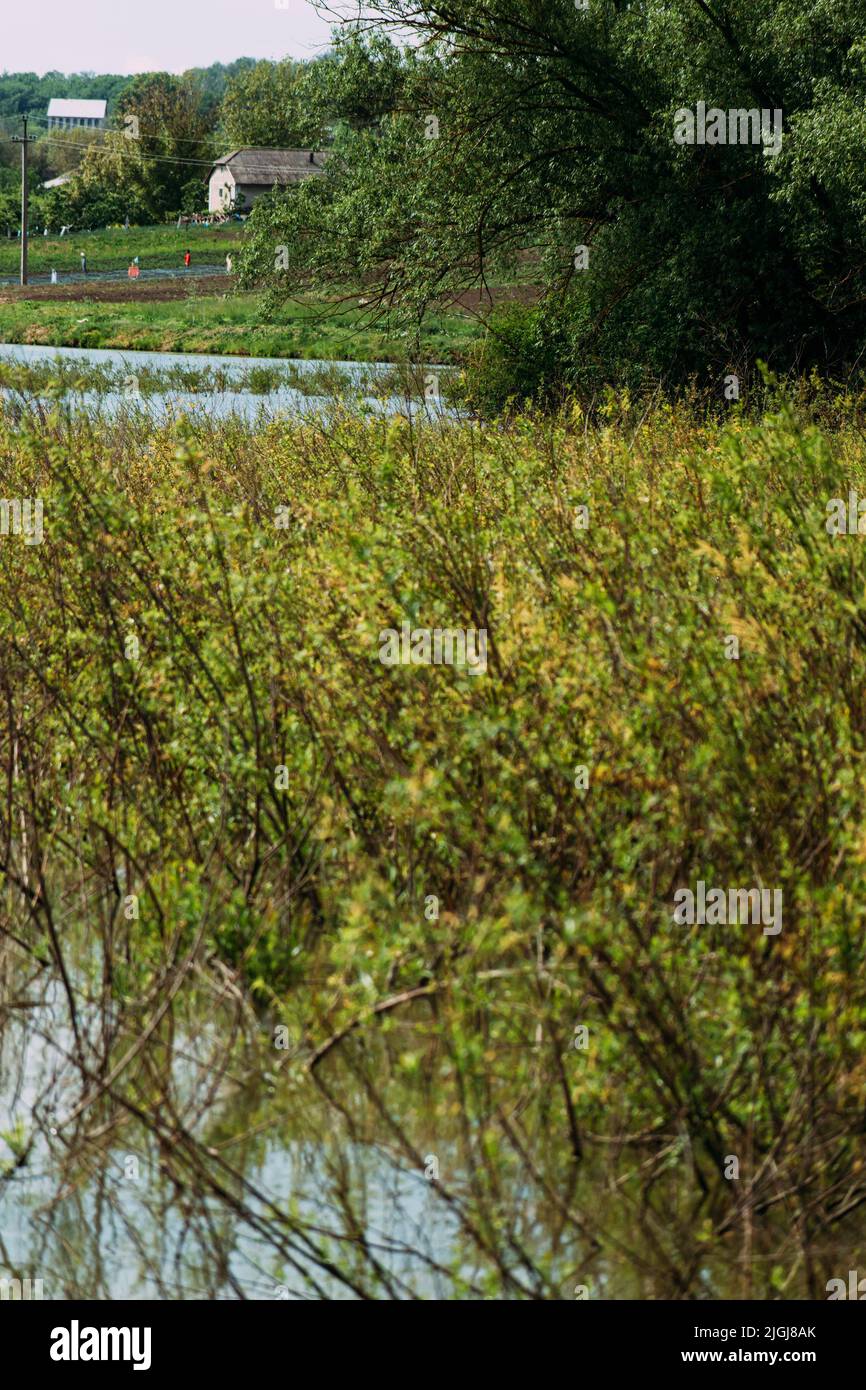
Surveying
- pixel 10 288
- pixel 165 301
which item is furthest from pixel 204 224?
pixel 165 301

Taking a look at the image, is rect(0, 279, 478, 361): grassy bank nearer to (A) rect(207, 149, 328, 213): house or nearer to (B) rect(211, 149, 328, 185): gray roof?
(A) rect(207, 149, 328, 213): house

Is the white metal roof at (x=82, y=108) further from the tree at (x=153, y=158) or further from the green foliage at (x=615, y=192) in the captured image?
the green foliage at (x=615, y=192)

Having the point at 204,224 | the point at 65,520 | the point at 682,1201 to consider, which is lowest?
the point at 682,1201

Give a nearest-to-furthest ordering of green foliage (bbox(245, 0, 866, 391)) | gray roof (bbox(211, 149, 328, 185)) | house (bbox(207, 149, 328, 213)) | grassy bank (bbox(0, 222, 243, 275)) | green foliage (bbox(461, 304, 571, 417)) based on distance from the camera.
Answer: green foliage (bbox(245, 0, 866, 391)) < green foliage (bbox(461, 304, 571, 417)) < grassy bank (bbox(0, 222, 243, 275)) < house (bbox(207, 149, 328, 213)) < gray roof (bbox(211, 149, 328, 185))

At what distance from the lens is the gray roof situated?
92125 mm

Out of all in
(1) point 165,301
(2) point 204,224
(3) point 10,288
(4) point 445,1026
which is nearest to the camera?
(4) point 445,1026

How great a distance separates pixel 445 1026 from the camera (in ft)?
11.5

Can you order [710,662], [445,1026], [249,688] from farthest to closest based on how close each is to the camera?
[249,688]
[710,662]
[445,1026]

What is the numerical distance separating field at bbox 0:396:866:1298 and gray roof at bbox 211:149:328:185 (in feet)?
288

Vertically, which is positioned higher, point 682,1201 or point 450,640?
point 450,640

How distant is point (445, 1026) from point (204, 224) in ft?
302

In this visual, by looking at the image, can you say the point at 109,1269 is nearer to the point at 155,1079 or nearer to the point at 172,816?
the point at 155,1079

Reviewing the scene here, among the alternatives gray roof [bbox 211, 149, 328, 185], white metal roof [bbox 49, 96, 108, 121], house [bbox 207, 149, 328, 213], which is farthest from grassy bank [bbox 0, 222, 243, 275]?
white metal roof [bbox 49, 96, 108, 121]

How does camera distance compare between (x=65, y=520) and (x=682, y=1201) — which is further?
(x=65, y=520)
